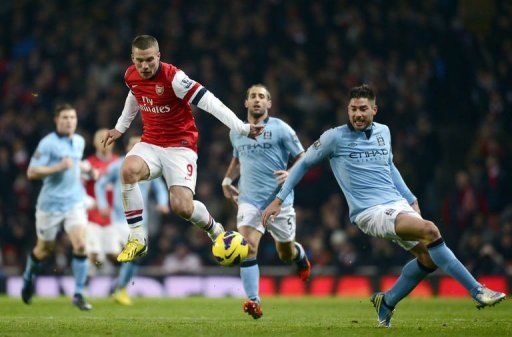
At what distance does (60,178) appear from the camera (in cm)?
1297

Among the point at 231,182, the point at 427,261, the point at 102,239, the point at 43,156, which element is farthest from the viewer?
the point at 102,239

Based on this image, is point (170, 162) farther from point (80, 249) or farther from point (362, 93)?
point (80, 249)

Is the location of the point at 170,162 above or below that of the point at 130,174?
above

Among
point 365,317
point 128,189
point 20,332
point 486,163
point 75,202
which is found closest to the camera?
point 20,332

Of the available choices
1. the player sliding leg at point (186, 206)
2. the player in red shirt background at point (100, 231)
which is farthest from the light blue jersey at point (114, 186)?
the player sliding leg at point (186, 206)

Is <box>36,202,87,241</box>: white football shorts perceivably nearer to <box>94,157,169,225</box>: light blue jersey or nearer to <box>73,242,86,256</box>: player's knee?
<box>73,242,86,256</box>: player's knee

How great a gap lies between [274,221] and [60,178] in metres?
3.51

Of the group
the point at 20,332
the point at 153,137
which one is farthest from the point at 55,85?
the point at 20,332

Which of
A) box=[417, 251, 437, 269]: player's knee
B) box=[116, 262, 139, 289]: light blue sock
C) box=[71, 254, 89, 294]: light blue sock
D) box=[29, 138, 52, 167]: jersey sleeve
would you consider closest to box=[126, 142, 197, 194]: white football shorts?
box=[417, 251, 437, 269]: player's knee

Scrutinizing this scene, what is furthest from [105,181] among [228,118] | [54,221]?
[228,118]

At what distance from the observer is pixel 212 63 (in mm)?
19875

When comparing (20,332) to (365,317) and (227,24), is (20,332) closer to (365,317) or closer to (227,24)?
(365,317)

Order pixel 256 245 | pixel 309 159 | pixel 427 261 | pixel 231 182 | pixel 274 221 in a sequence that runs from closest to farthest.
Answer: pixel 427 261 < pixel 309 159 < pixel 256 245 < pixel 274 221 < pixel 231 182

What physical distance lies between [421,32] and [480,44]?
1313 millimetres
